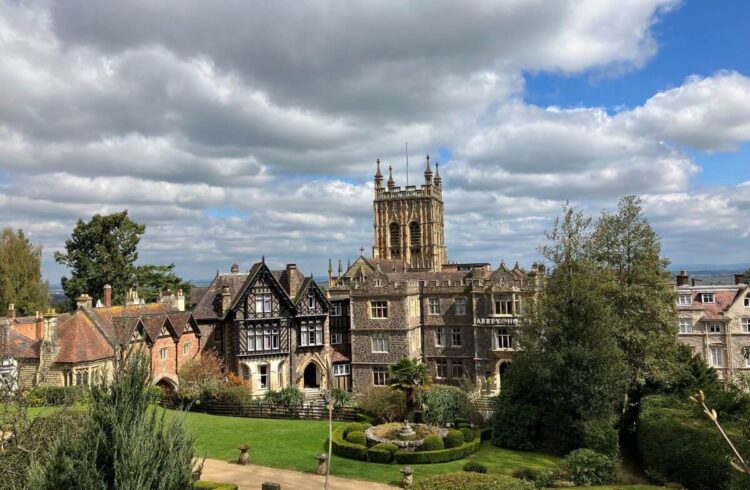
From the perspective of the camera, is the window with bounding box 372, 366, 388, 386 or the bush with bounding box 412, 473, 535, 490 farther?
the window with bounding box 372, 366, 388, 386

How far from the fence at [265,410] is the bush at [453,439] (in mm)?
7659

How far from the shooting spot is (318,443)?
1064 inches

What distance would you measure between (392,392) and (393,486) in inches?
404

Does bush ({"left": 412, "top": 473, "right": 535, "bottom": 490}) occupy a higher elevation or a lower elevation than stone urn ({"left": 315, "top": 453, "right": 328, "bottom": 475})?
higher

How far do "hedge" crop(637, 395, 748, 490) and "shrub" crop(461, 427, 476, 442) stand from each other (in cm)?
764

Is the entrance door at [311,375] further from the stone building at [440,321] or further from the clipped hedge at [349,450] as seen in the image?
the clipped hedge at [349,450]

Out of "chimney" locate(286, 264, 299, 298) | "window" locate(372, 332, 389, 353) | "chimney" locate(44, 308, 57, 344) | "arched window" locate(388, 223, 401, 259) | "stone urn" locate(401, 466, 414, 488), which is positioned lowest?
"stone urn" locate(401, 466, 414, 488)

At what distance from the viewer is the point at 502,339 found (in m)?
42.3

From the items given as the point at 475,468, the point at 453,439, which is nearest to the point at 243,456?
the point at 453,439

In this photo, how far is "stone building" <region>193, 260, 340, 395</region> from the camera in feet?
137

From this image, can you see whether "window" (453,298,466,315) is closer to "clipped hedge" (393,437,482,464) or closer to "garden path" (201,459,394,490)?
"clipped hedge" (393,437,482,464)

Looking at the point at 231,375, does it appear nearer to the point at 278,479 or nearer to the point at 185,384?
the point at 185,384

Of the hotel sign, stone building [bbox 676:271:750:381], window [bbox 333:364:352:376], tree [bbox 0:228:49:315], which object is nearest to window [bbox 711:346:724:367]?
stone building [bbox 676:271:750:381]

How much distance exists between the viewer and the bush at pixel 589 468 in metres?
21.1
